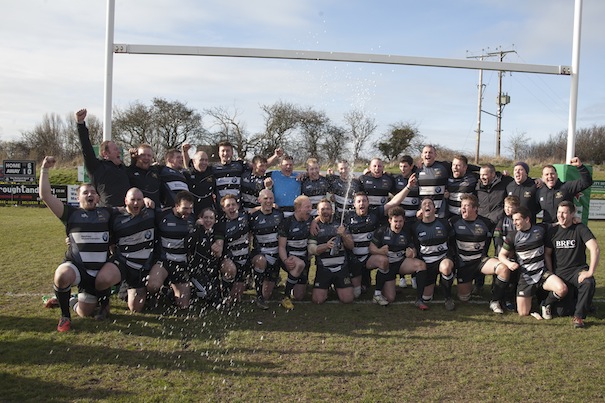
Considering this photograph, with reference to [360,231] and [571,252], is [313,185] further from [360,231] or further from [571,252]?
[571,252]

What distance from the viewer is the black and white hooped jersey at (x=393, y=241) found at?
6.13 meters

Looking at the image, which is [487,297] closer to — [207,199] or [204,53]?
[207,199]

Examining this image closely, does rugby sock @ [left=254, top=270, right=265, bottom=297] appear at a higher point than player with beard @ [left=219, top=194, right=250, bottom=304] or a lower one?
lower

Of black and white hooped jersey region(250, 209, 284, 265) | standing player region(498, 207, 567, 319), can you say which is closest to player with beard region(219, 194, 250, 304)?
black and white hooped jersey region(250, 209, 284, 265)

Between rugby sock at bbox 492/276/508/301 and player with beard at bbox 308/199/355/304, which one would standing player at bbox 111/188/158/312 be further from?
rugby sock at bbox 492/276/508/301

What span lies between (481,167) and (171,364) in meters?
4.78

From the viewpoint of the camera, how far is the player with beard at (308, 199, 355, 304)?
5973 mm

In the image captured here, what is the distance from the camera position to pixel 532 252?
562cm

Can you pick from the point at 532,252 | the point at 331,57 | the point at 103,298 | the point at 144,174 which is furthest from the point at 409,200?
the point at 103,298

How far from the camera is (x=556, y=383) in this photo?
372 cm

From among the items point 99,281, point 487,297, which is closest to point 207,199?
point 99,281

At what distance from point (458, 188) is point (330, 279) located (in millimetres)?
2218

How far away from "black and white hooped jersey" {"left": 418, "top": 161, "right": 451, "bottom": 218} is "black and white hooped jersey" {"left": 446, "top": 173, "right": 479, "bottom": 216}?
3.3 inches

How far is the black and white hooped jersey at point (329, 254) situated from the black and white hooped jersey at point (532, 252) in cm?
207
